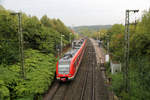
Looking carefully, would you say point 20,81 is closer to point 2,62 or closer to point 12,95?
point 12,95

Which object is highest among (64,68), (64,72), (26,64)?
(26,64)

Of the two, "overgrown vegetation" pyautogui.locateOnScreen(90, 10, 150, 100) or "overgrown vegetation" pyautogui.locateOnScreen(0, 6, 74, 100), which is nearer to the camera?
"overgrown vegetation" pyautogui.locateOnScreen(0, 6, 74, 100)

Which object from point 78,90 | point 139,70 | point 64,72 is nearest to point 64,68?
point 64,72

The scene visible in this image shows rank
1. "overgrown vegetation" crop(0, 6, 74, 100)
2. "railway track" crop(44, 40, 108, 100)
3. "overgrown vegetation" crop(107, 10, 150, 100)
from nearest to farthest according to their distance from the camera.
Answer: "overgrown vegetation" crop(0, 6, 74, 100) → "overgrown vegetation" crop(107, 10, 150, 100) → "railway track" crop(44, 40, 108, 100)

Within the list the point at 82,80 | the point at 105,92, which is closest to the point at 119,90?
the point at 105,92

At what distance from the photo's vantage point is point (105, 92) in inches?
649

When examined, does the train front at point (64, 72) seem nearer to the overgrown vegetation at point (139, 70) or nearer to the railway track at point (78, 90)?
the railway track at point (78, 90)

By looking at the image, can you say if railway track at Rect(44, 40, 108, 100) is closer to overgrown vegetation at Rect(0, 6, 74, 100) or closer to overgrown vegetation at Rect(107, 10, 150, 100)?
overgrown vegetation at Rect(0, 6, 74, 100)

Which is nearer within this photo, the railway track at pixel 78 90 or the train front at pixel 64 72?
the railway track at pixel 78 90

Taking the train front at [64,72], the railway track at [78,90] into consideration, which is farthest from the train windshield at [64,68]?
the railway track at [78,90]

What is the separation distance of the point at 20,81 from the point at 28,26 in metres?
16.0

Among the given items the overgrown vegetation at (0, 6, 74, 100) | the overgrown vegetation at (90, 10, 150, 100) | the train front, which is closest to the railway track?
the train front

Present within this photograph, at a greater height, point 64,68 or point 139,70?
point 64,68

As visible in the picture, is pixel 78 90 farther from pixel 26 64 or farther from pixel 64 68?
pixel 26 64
